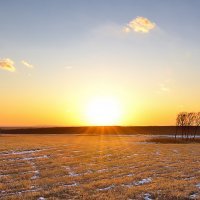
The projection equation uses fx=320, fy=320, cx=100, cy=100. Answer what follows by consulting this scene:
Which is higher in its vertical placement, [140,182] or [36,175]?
[140,182]

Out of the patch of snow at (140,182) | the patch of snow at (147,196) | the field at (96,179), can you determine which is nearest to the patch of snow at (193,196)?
the field at (96,179)

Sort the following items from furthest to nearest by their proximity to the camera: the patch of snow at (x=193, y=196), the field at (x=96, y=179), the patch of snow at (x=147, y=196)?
the field at (x=96, y=179)
the patch of snow at (x=193, y=196)
the patch of snow at (x=147, y=196)

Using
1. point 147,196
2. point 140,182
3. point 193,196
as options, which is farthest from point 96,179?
point 193,196

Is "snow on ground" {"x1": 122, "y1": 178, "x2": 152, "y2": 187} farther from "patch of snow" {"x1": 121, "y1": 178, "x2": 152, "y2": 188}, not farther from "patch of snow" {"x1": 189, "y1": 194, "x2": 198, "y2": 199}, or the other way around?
"patch of snow" {"x1": 189, "y1": 194, "x2": 198, "y2": 199}

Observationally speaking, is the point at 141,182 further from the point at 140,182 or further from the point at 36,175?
Result: the point at 36,175

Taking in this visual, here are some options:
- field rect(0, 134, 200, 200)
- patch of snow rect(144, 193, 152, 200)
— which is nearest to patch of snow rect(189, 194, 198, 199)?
field rect(0, 134, 200, 200)

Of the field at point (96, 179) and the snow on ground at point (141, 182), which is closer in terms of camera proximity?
the field at point (96, 179)

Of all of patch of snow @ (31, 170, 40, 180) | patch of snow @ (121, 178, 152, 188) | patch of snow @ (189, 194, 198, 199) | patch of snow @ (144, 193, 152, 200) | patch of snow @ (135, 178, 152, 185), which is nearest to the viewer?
patch of snow @ (144, 193, 152, 200)

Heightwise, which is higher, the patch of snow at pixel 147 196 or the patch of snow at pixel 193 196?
the patch of snow at pixel 193 196

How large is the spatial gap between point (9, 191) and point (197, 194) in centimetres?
989

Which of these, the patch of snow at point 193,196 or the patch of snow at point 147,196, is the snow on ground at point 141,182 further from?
the patch of snow at point 193,196

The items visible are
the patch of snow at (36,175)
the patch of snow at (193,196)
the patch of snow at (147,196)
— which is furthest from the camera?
the patch of snow at (36,175)

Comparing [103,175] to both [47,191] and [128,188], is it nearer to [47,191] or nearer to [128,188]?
[128,188]

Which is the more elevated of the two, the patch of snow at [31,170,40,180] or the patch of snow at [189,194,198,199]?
the patch of snow at [189,194,198,199]
